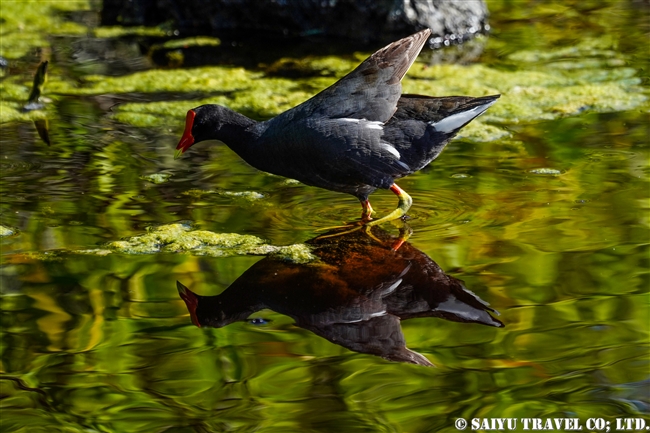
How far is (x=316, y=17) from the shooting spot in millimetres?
7543

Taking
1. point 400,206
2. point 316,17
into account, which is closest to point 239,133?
point 400,206

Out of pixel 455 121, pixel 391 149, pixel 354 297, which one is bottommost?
pixel 354 297

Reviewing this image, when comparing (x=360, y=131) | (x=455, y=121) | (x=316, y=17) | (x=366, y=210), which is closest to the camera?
(x=360, y=131)

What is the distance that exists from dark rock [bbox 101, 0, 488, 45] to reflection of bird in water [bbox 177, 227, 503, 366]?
3992 mm

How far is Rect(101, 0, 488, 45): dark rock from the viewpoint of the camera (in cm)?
720

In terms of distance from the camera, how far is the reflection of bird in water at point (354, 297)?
291 centimetres

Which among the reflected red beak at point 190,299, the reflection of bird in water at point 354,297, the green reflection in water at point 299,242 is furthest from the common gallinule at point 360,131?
the reflected red beak at point 190,299

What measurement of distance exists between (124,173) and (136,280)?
1373 millimetres

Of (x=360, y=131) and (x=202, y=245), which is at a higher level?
(x=360, y=131)

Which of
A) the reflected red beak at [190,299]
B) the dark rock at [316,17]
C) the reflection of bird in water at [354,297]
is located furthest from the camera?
the dark rock at [316,17]

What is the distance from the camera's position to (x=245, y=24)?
A: 7926mm

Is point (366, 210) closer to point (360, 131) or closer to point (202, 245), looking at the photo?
point (360, 131)

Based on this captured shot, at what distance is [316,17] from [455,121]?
391 cm

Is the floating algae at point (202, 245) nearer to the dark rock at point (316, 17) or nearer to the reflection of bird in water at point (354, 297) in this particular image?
the reflection of bird in water at point (354, 297)
